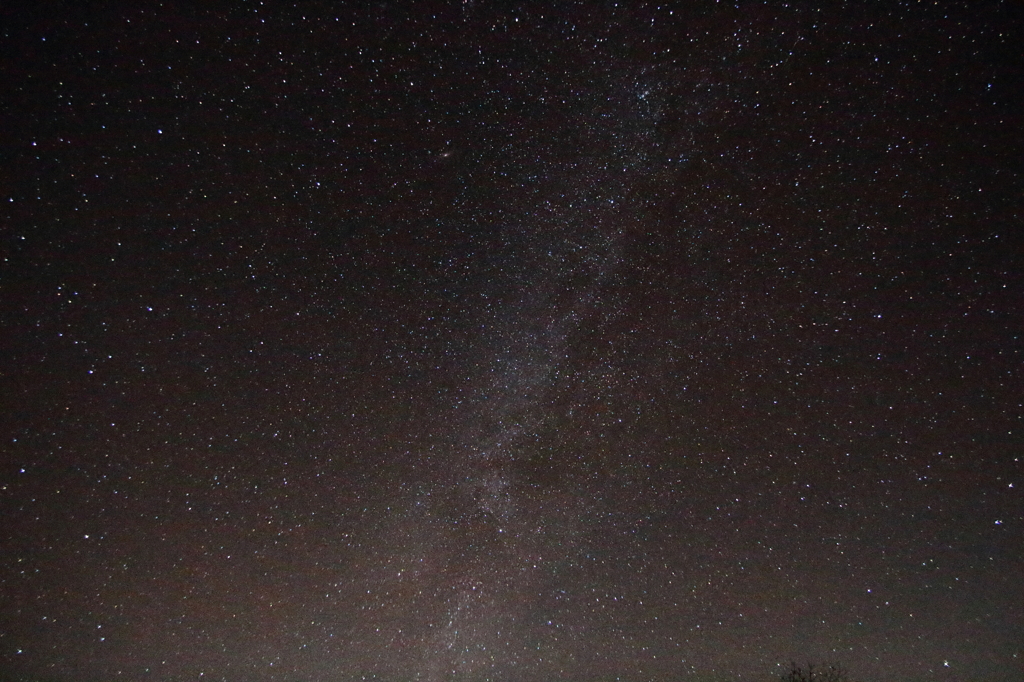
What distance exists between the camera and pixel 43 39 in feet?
5.66

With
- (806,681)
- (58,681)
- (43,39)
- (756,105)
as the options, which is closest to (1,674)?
(58,681)

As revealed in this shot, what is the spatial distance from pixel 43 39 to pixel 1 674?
4.90m

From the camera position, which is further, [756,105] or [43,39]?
[756,105]

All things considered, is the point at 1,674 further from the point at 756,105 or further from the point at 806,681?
the point at 806,681

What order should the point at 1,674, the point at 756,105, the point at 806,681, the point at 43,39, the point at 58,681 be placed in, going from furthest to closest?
the point at 806,681
the point at 1,674
the point at 58,681
the point at 756,105
the point at 43,39

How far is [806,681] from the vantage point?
6.38m

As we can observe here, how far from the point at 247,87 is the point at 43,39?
630 mm

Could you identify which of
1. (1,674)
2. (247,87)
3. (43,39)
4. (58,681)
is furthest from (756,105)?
(1,674)

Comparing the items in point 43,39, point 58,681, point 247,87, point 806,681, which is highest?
point 43,39

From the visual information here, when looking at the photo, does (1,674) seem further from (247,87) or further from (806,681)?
(806,681)

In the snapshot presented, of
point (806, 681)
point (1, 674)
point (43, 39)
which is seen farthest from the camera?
point (806, 681)

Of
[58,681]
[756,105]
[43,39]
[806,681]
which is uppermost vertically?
[43,39]

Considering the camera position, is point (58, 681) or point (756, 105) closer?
point (756, 105)

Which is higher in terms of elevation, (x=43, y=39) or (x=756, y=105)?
(x=43, y=39)
